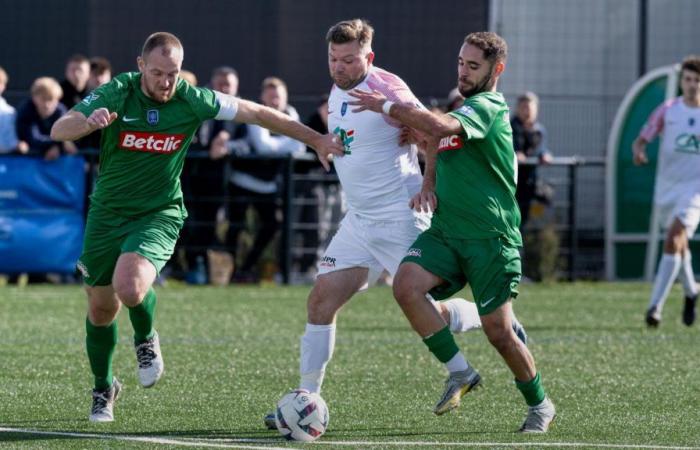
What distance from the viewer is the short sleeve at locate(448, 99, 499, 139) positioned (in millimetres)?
7074

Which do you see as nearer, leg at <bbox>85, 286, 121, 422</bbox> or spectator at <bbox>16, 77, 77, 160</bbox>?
leg at <bbox>85, 286, 121, 422</bbox>

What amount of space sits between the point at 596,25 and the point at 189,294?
804cm

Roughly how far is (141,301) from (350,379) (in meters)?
2.04

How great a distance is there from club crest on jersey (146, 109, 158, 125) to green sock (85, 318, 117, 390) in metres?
1.05

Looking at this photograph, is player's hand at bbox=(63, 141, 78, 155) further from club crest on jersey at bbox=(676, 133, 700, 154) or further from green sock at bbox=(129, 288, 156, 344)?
green sock at bbox=(129, 288, 156, 344)

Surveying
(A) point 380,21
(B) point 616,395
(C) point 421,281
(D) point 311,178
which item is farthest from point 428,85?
(C) point 421,281

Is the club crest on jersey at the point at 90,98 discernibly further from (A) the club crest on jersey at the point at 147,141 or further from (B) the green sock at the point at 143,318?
(B) the green sock at the point at 143,318

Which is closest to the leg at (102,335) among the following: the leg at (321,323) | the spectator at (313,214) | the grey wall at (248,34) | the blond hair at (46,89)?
the leg at (321,323)

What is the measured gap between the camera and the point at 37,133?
52.0 ft

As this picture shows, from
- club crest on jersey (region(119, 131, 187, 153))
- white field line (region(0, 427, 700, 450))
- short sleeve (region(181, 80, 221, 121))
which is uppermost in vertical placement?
short sleeve (region(181, 80, 221, 121))

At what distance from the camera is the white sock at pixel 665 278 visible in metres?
12.7

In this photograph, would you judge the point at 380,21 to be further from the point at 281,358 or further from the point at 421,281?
the point at 421,281

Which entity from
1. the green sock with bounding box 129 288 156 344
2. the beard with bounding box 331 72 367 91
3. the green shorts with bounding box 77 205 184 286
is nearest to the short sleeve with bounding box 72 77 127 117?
the green shorts with bounding box 77 205 184 286

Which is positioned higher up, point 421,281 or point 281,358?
point 421,281
